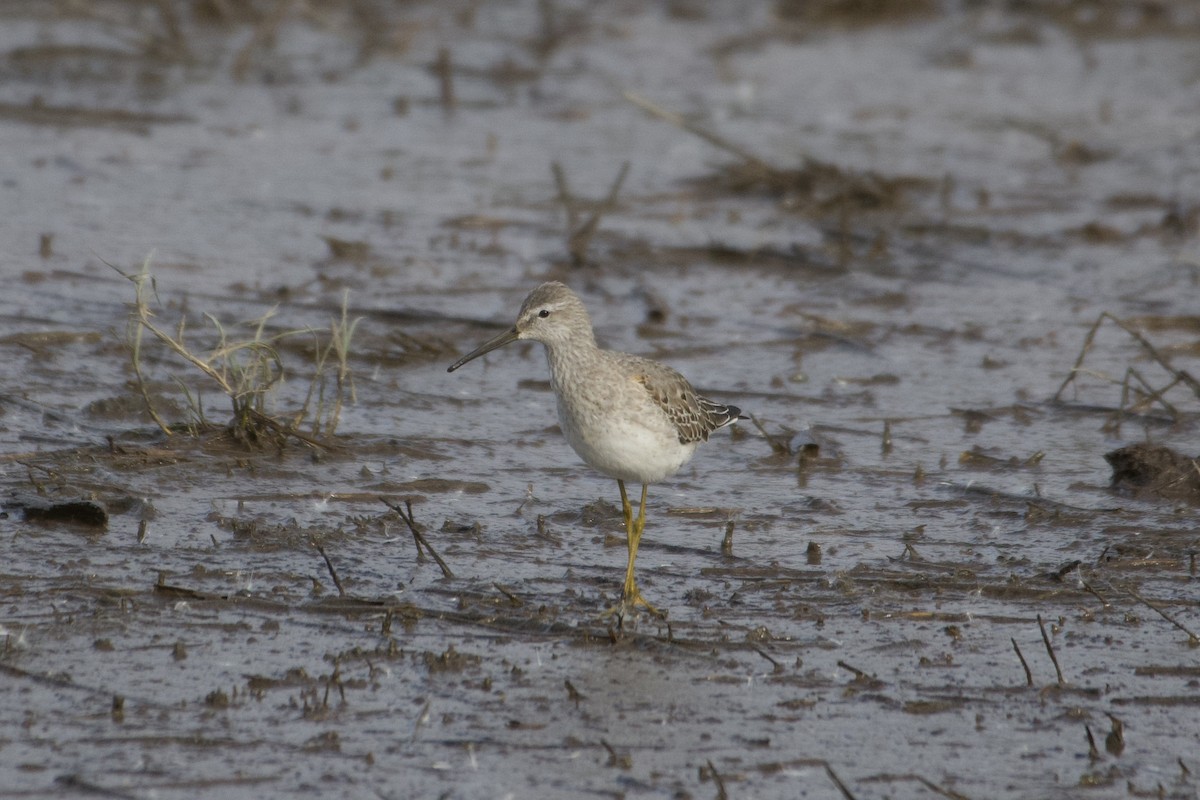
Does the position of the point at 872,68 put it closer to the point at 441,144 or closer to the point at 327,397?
the point at 441,144

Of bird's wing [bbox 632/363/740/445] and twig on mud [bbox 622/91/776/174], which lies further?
twig on mud [bbox 622/91/776/174]

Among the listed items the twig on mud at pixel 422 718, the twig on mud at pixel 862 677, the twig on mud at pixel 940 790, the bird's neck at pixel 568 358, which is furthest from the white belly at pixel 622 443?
the twig on mud at pixel 940 790

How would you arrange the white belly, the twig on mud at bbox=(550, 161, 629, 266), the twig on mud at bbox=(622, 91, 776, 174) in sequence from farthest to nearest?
the twig on mud at bbox=(622, 91, 776, 174)
the twig on mud at bbox=(550, 161, 629, 266)
the white belly

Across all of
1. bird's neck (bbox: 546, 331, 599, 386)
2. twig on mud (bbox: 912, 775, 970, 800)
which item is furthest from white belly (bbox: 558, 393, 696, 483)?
twig on mud (bbox: 912, 775, 970, 800)

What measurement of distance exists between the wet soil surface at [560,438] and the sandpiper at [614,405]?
42 centimetres

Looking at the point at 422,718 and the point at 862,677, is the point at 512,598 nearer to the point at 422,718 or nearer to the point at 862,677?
the point at 422,718

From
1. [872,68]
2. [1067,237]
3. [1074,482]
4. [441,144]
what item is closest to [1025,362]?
[1074,482]

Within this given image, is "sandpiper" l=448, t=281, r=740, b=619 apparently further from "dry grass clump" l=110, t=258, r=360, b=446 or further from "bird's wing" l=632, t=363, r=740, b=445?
"dry grass clump" l=110, t=258, r=360, b=446

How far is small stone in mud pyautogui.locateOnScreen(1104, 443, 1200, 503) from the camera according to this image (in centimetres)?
746

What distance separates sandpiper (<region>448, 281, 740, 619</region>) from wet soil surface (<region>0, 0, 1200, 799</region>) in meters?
0.42

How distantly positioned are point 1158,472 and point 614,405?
278 cm

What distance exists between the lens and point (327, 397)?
840cm

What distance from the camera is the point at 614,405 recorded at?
6.41 m

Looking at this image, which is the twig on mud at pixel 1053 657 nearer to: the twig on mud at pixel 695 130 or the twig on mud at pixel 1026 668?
the twig on mud at pixel 1026 668
